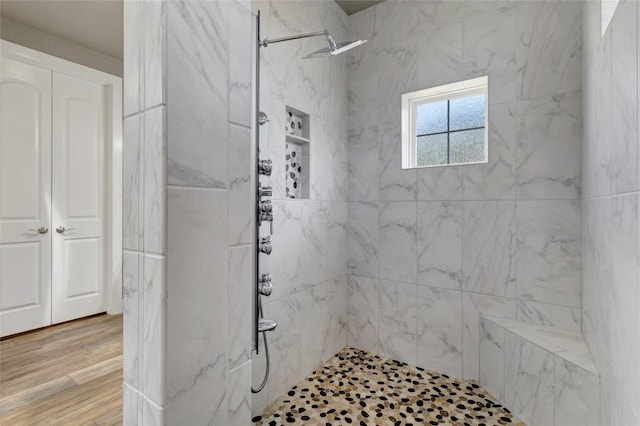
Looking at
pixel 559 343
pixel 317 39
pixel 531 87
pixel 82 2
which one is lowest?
pixel 559 343

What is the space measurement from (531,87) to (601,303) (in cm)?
137

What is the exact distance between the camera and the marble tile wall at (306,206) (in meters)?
2.04

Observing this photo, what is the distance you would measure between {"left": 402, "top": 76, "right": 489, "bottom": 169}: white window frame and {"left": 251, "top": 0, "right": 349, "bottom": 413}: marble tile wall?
501 millimetres

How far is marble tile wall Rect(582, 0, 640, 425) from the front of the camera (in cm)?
96

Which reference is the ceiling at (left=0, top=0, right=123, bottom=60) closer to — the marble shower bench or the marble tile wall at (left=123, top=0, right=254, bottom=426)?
the marble tile wall at (left=123, top=0, right=254, bottom=426)

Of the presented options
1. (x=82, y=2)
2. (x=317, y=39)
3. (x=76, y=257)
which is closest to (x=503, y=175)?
(x=317, y=39)

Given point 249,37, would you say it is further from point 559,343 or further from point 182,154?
point 559,343

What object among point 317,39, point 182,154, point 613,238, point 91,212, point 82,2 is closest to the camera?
point 182,154

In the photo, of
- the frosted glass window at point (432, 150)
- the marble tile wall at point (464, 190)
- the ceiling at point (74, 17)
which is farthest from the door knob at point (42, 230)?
the frosted glass window at point (432, 150)

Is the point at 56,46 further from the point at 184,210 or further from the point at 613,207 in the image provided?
the point at 613,207

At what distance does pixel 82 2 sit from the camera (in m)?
2.83

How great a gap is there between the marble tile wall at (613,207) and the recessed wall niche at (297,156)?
163 centimetres

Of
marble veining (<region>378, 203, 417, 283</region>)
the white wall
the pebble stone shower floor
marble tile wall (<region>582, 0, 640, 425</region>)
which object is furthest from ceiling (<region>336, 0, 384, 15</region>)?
the pebble stone shower floor

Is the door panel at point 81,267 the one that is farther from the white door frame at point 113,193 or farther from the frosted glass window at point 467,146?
the frosted glass window at point 467,146
